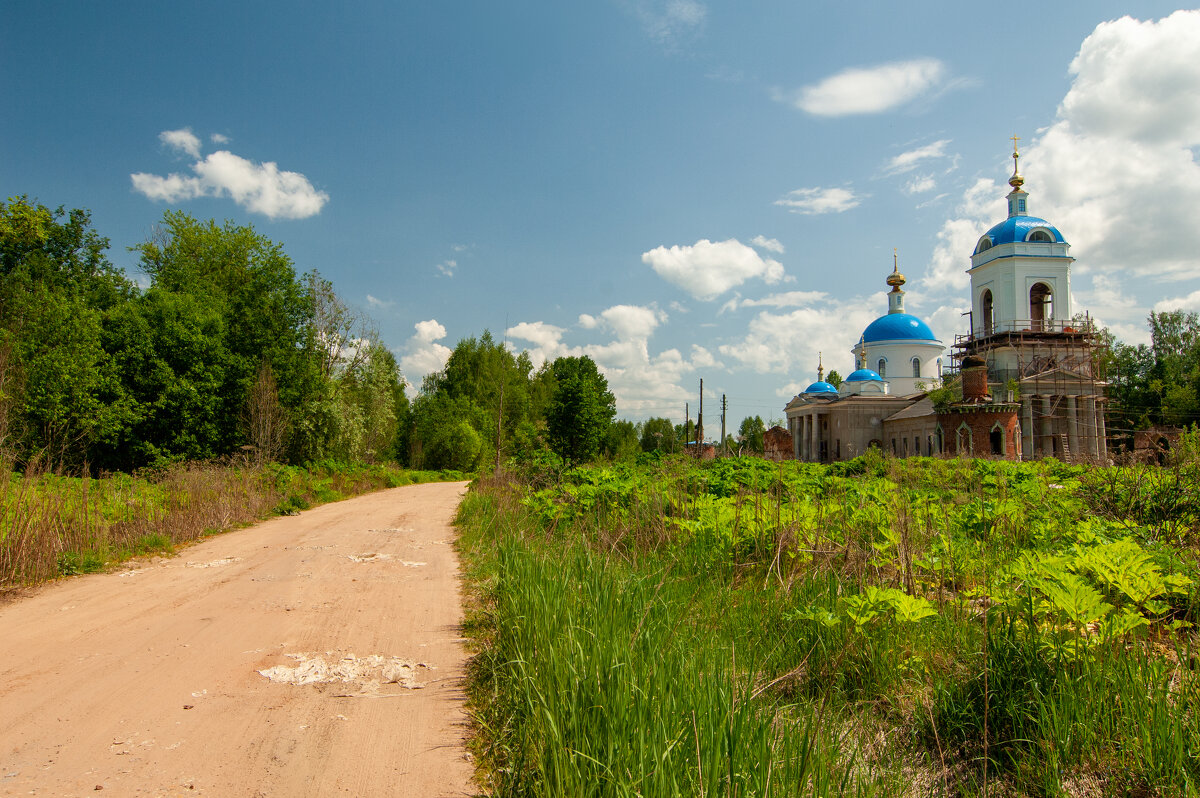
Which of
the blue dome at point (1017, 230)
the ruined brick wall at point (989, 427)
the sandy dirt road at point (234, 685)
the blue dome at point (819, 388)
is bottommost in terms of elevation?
the sandy dirt road at point (234, 685)

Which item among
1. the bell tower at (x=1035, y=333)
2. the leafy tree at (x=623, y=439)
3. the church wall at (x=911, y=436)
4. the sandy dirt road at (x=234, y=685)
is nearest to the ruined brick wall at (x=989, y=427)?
Result: the church wall at (x=911, y=436)

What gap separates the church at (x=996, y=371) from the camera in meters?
43.8

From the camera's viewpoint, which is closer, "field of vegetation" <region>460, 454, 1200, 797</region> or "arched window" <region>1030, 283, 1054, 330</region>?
"field of vegetation" <region>460, 454, 1200, 797</region>

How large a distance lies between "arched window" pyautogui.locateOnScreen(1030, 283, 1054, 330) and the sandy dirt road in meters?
54.8

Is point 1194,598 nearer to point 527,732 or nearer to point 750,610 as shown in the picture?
point 750,610

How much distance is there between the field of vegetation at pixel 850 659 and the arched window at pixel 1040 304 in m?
50.4

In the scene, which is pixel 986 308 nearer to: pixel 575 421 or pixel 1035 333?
pixel 1035 333

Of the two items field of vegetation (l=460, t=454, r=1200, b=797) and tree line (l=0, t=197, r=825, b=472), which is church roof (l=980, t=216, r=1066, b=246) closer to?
tree line (l=0, t=197, r=825, b=472)

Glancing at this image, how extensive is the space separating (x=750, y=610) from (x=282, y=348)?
30.7m

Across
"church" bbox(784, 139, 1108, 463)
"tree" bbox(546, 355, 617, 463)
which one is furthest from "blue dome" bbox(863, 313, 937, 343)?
"tree" bbox(546, 355, 617, 463)

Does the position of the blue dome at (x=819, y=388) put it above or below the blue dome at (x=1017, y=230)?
below

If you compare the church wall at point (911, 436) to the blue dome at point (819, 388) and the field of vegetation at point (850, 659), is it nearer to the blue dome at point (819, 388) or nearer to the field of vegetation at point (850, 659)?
the blue dome at point (819, 388)

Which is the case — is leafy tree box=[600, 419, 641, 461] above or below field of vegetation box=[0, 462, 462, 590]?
above

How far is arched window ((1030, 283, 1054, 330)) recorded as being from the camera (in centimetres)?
4934
